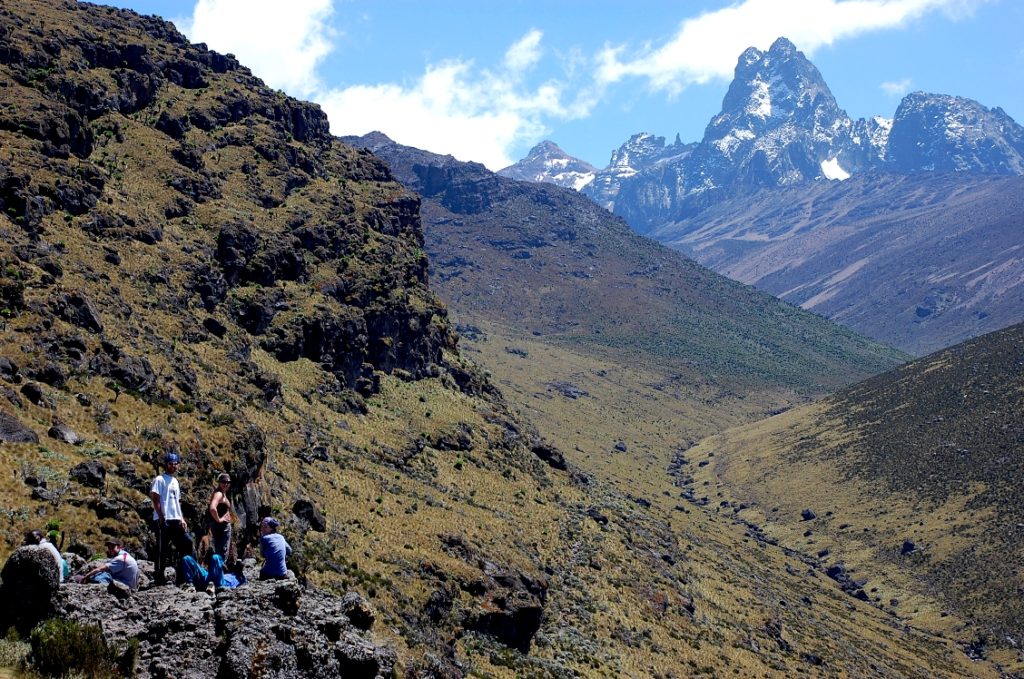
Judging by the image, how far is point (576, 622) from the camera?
62000 millimetres

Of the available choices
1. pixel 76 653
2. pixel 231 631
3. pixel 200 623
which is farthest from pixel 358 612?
pixel 76 653

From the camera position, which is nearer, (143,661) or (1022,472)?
(143,661)

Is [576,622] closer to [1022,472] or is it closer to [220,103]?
[220,103]

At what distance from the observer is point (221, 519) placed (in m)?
19.0

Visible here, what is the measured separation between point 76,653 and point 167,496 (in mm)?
3702

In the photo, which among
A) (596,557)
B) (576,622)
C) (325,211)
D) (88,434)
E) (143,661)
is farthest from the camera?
(325,211)

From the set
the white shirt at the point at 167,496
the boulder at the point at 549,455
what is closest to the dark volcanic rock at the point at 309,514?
the white shirt at the point at 167,496

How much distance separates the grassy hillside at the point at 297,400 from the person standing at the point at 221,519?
3334mm

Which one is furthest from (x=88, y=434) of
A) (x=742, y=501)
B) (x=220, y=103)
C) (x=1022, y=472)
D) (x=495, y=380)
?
(x=495, y=380)

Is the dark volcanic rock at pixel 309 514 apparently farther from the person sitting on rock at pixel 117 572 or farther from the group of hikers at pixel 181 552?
the person sitting on rock at pixel 117 572

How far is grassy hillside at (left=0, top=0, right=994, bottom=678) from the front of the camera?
118ft

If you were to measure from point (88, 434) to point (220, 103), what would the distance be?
226 ft

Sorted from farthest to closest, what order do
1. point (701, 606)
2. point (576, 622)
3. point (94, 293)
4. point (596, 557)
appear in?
point (701, 606) → point (596, 557) → point (576, 622) → point (94, 293)

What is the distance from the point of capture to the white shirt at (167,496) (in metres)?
18.6
